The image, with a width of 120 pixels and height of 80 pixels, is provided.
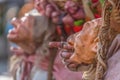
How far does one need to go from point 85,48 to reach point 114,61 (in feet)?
0.24

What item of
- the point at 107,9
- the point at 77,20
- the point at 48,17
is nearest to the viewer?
the point at 107,9

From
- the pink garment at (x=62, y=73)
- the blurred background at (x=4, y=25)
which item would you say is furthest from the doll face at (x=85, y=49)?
the blurred background at (x=4, y=25)

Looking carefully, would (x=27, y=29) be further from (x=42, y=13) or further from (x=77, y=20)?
(x=77, y=20)

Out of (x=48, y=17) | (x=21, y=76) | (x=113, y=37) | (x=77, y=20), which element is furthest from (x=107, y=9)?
(x=21, y=76)

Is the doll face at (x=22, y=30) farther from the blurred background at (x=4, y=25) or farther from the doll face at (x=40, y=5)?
the blurred background at (x=4, y=25)

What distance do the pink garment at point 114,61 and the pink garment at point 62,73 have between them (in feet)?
0.90

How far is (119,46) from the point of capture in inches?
30.3

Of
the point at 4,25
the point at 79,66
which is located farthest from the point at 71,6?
the point at 4,25

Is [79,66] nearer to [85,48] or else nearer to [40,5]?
[85,48]

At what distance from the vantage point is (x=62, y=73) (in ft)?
3.78

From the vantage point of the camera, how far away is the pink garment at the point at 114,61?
2.31 feet

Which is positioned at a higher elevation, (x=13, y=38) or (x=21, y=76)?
(x=13, y=38)

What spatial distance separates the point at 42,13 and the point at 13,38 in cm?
11

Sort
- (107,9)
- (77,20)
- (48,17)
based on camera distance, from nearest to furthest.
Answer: (107,9) → (77,20) → (48,17)
